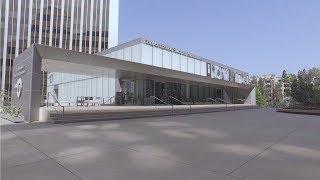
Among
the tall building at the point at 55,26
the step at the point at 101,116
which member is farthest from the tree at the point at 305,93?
the tall building at the point at 55,26

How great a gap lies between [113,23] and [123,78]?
168ft

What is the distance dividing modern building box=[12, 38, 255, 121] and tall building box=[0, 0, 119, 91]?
85.0 feet

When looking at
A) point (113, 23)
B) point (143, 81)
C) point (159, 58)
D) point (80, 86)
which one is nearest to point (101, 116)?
point (143, 81)

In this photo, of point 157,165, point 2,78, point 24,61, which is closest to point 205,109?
point 24,61

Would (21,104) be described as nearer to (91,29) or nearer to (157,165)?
(157,165)

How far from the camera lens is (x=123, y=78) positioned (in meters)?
28.3

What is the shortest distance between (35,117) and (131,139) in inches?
294

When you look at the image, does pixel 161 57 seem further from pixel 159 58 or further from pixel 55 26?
pixel 55 26

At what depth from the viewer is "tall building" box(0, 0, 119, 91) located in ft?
208

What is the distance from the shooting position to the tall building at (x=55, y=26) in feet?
208

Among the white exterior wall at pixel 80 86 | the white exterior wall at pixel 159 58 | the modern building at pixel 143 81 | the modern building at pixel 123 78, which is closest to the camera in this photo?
the modern building at pixel 123 78

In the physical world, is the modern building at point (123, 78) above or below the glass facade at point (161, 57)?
below

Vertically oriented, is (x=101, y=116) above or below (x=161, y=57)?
below

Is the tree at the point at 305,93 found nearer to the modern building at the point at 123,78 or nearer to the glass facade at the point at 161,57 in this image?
the modern building at the point at 123,78
